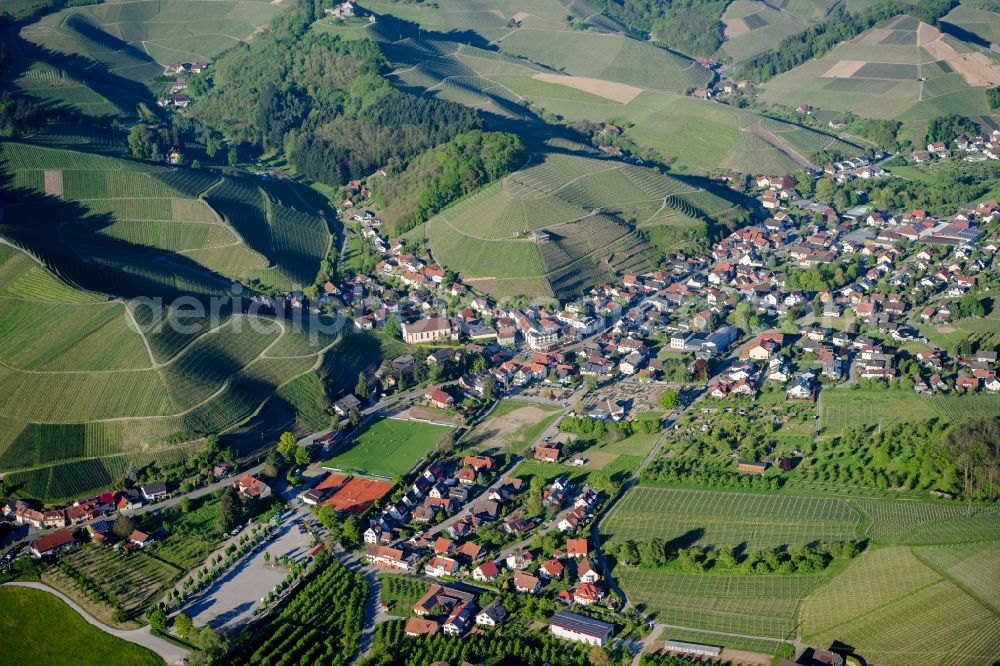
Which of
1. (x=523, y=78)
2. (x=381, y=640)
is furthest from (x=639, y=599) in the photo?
(x=523, y=78)

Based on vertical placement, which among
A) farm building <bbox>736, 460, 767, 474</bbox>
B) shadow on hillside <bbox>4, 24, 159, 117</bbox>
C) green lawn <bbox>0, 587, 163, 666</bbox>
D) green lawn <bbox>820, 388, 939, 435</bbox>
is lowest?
green lawn <bbox>820, 388, 939, 435</bbox>

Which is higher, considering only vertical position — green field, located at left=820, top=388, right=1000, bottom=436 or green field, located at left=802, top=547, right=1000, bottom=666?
green field, located at left=802, top=547, right=1000, bottom=666

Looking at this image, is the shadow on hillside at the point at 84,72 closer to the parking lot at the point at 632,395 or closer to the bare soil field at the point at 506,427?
the bare soil field at the point at 506,427

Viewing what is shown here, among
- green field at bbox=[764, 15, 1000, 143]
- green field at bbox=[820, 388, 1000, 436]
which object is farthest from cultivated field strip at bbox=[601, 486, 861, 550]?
green field at bbox=[764, 15, 1000, 143]

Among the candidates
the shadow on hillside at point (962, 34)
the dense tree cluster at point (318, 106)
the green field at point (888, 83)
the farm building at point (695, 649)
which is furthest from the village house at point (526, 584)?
the shadow on hillside at point (962, 34)

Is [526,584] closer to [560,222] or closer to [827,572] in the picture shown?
[827,572]

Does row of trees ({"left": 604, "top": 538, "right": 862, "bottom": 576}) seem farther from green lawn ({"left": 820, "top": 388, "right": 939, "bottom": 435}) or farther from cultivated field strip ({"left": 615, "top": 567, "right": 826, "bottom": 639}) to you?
green lawn ({"left": 820, "top": 388, "right": 939, "bottom": 435})
